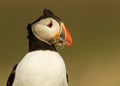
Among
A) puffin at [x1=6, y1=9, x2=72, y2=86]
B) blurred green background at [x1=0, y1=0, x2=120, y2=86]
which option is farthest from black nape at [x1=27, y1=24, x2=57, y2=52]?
blurred green background at [x1=0, y1=0, x2=120, y2=86]

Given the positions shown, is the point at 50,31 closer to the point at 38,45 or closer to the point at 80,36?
the point at 38,45

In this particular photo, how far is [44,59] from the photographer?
1307mm

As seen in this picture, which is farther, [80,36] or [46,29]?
[80,36]

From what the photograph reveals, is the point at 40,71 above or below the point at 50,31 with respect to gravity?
below

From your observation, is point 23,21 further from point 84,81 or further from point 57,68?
point 57,68

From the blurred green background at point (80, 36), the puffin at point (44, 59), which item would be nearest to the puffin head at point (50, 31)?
the puffin at point (44, 59)

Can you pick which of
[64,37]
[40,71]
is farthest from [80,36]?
[40,71]

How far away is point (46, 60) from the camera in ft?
4.28

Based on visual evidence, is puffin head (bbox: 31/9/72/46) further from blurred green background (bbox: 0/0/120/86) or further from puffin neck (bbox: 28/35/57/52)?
blurred green background (bbox: 0/0/120/86)

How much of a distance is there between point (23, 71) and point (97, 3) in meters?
0.61

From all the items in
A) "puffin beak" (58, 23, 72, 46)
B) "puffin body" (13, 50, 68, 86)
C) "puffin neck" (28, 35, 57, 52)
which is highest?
"puffin beak" (58, 23, 72, 46)

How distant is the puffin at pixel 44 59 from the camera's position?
1.28 metres

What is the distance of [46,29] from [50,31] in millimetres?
15

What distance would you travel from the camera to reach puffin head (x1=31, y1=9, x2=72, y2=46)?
1.36 meters
